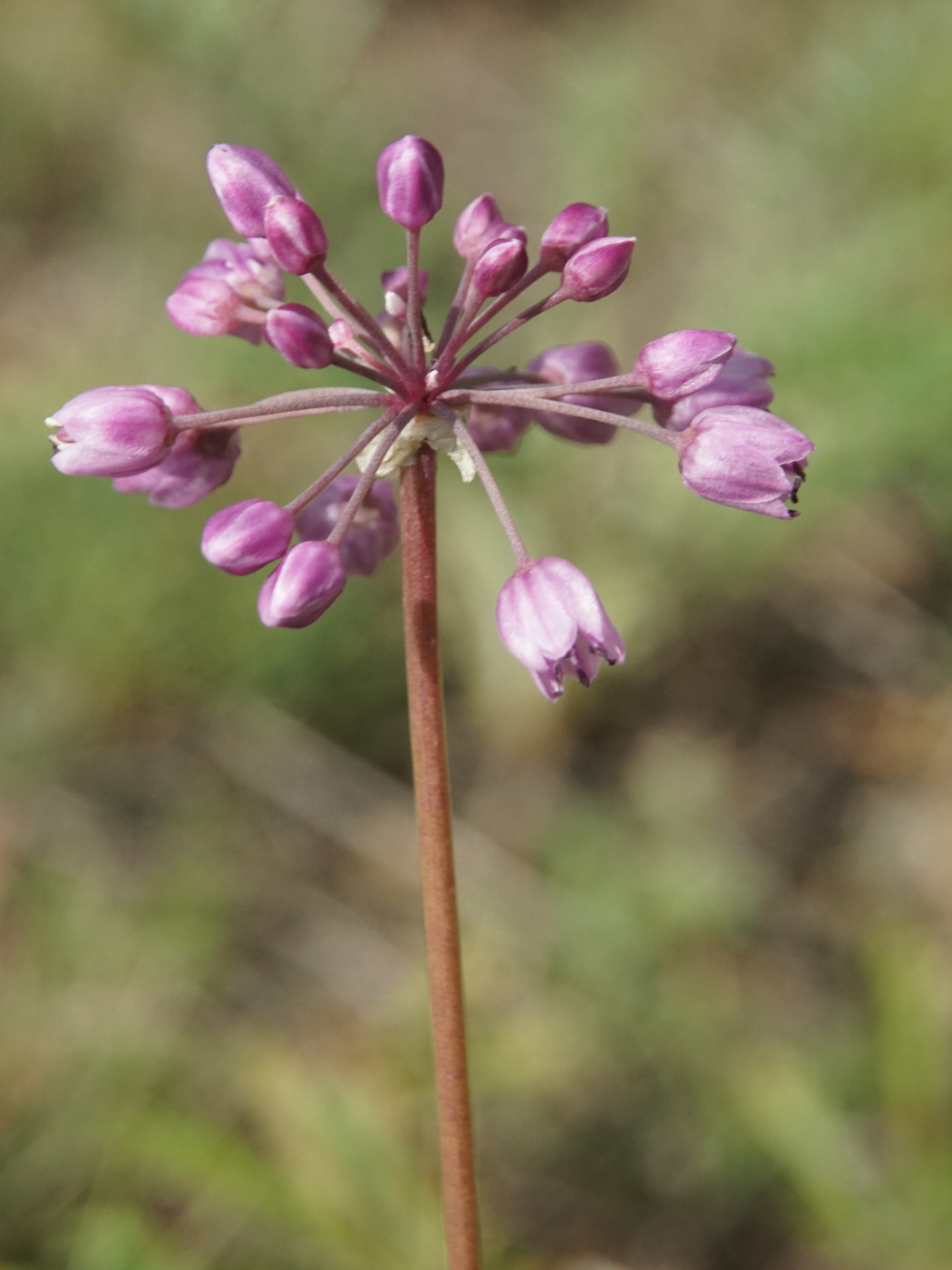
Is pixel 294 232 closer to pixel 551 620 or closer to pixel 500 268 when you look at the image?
pixel 500 268

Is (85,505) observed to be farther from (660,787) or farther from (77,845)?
(660,787)

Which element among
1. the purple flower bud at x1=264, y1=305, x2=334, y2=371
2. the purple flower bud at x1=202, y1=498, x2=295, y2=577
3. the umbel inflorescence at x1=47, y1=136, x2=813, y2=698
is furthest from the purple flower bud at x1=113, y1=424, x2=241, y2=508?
the purple flower bud at x1=264, y1=305, x2=334, y2=371

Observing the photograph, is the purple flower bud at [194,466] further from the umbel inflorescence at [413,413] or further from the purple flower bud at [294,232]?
the purple flower bud at [294,232]

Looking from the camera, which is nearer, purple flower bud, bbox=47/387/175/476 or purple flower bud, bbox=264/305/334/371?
purple flower bud, bbox=264/305/334/371

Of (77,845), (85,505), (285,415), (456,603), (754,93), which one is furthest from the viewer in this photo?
(754,93)

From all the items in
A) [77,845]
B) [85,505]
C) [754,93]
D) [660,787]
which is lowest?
[77,845]

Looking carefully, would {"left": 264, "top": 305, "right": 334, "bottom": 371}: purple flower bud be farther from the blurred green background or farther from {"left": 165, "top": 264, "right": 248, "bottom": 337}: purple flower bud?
the blurred green background

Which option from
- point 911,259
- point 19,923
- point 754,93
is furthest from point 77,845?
point 754,93
